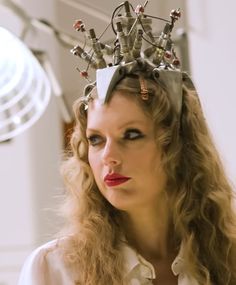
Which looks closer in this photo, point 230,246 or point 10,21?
point 230,246

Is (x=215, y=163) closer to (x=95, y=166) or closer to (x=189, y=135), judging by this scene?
(x=189, y=135)

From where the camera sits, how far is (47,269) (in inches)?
46.2

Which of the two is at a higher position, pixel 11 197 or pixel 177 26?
pixel 177 26

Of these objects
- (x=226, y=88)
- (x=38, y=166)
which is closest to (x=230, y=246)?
(x=226, y=88)

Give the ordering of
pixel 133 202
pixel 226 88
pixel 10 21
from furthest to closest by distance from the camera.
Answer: pixel 10 21 → pixel 226 88 → pixel 133 202

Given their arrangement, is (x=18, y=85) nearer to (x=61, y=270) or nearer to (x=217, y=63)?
(x=61, y=270)

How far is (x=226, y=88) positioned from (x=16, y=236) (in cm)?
99

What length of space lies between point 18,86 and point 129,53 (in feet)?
0.92

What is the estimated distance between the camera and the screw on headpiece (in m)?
1.17

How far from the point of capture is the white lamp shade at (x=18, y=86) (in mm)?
1278

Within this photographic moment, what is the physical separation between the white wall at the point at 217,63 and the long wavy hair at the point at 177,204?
65 cm

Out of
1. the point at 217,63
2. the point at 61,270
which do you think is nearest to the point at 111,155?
the point at 61,270

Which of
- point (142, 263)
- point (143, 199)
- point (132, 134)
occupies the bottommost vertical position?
point (142, 263)

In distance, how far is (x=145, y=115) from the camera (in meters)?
1.16
